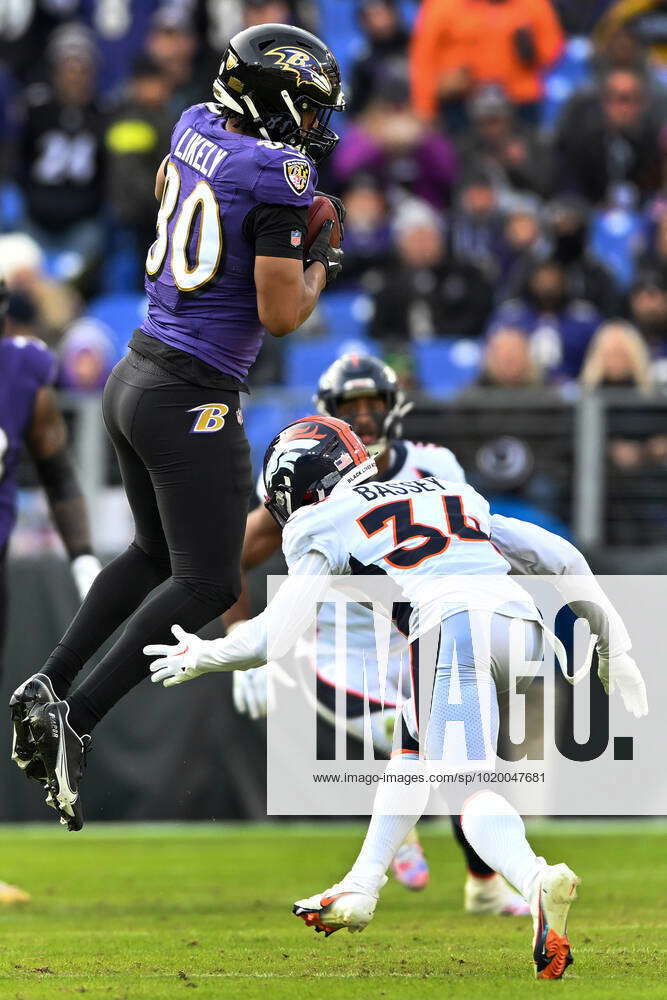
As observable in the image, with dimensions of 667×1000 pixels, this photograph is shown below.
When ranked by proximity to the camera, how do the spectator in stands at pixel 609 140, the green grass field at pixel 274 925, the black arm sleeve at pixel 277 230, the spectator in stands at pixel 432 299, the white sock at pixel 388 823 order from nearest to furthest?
the green grass field at pixel 274 925, the white sock at pixel 388 823, the black arm sleeve at pixel 277 230, the spectator in stands at pixel 432 299, the spectator in stands at pixel 609 140

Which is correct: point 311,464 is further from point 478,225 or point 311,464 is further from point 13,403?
point 478,225

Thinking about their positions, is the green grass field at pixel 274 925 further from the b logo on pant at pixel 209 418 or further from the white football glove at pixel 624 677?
the b logo on pant at pixel 209 418

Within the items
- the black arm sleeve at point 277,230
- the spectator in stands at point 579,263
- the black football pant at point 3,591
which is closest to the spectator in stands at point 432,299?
the spectator in stands at point 579,263

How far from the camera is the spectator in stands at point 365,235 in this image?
1265 centimetres

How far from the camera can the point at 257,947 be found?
545 centimetres

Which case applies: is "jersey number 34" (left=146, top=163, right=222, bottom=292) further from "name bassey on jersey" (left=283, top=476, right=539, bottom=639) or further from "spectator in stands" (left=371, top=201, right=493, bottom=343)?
"spectator in stands" (left=371, top=201, right=493, bottom=343)

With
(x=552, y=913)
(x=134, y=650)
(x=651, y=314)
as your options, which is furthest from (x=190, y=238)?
(x=651, y=314)

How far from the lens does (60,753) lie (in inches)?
211

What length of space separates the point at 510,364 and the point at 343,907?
6.25 meters

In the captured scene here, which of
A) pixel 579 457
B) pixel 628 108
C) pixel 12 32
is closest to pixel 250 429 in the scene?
pixel 579 457

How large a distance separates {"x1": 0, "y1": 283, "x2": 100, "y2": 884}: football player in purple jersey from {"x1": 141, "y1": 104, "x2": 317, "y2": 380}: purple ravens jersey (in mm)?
1534

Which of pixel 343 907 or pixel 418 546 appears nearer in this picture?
pixel 343 907

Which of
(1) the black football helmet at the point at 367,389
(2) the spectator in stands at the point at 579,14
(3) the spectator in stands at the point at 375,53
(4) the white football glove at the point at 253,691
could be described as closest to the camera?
(4) the white football glove at the point at 253,691

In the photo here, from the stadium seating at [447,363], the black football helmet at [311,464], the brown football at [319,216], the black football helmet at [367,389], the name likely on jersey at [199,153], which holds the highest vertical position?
the stadium seating at [447,363]
